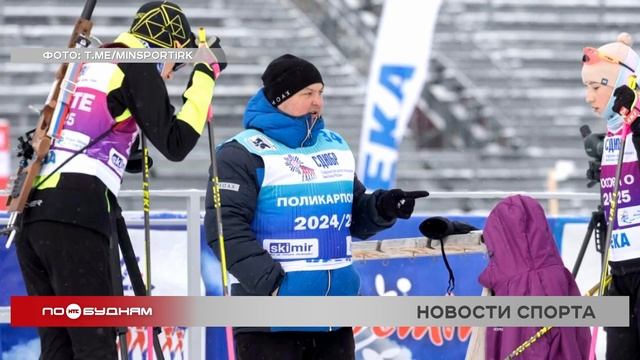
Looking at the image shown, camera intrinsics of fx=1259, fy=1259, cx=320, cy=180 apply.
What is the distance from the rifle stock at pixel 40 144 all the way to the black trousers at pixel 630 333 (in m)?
2.27

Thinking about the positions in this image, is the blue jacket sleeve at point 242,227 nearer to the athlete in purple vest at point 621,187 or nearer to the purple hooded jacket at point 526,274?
the purple hooded jacket at point 526,274

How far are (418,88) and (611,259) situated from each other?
7.85m

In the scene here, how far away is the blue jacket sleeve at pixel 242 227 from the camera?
160 inches

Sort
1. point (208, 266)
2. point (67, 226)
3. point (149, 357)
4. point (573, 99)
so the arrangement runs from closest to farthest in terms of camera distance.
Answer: point (67, 226)
point (149, 357)
point (208, 266)
point (573, 99)

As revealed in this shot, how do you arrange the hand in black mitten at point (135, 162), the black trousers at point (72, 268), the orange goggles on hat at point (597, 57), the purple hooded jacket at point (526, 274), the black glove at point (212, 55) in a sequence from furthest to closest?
the orange goggles on hat at point (597, 57), the hand in black mitten at point (135, 162), the purple hooded jacket at point (526, 274), the black glove at point (212, 55), the black trousers at point (72, 268)

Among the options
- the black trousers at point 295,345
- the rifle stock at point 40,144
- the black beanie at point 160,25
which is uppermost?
the black beanie at point 160,25

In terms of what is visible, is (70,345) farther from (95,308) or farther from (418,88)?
(418,88)

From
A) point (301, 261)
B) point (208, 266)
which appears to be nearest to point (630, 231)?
point (301, 261)

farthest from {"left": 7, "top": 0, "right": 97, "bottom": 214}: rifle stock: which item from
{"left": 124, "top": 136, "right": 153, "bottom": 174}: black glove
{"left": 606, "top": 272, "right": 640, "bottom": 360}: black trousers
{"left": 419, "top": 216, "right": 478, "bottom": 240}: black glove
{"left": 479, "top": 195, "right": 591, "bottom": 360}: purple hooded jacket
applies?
{"left": 606, "top": 272, "right": 640, "bottom": 360}: black trousers

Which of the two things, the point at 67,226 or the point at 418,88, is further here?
the point at 418,88

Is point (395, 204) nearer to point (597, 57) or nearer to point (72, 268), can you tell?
point (72, 268)

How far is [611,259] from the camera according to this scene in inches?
193

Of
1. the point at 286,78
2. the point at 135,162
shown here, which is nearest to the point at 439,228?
the point at 286,78

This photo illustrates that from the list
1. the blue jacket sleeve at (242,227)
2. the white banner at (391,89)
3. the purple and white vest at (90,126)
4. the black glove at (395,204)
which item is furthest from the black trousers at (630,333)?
the white banner at (391,89)
